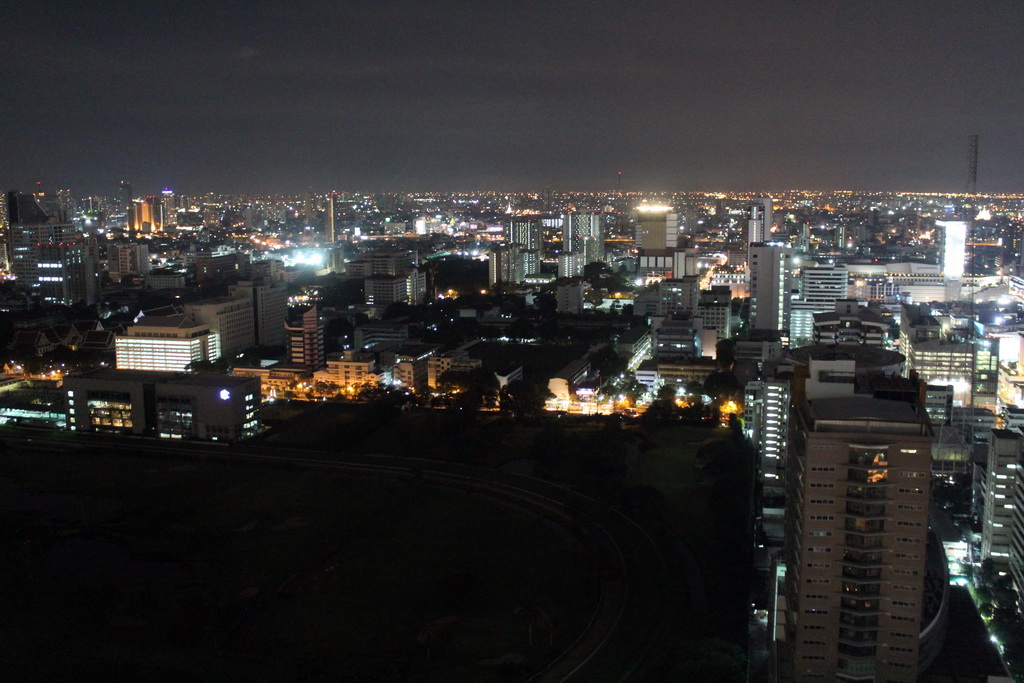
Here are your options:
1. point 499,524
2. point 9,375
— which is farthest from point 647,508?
point 9,375

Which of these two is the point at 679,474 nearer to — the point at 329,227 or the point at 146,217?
the point at 329,227

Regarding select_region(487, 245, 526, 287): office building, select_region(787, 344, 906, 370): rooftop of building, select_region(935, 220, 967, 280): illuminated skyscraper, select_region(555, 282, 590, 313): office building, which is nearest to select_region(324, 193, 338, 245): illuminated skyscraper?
select_region(487, 245, 526, 287): office building

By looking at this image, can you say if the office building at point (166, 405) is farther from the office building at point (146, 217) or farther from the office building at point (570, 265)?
the office building at point (146, 217)

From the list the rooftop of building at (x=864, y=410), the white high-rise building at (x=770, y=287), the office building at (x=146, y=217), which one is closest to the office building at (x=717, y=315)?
the white high-rise building at (x=770, y=287)

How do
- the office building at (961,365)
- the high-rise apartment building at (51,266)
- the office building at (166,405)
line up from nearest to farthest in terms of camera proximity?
the office building at (166,405), the office building at (961,365), the high-rise apartment building at (51,266)

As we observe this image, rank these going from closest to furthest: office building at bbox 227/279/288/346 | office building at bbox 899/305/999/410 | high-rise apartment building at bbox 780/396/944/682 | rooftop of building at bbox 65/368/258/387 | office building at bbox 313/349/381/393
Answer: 1. high-rise apartment building at bbox 780/396/944/682
2. rooftop of building at bbox 65/368/258/387
3. office building at bbox 899/305/999/410
4. office building at bbox 313/349/381/393
5. office building at bbox 227/279/288/346

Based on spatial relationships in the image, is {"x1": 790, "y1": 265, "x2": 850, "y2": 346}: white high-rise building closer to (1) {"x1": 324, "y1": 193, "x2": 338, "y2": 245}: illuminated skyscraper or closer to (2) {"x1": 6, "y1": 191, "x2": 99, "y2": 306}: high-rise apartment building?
(2) {"x1": 6, "y1": 191, "x2": 99, "y2": 306}: high-rise apartment building

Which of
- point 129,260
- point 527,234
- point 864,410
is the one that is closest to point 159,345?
point 864,410
